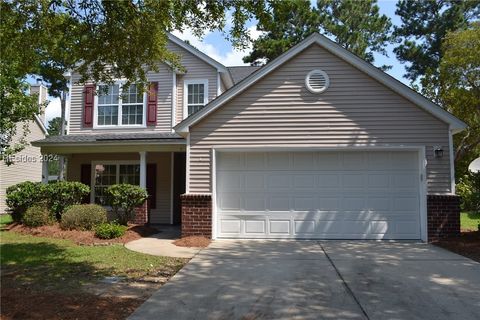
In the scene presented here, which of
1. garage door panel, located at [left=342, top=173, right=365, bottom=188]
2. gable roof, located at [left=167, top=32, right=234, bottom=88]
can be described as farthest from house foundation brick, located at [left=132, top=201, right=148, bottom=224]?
garage door panel, located at [left=342, top=173, right=365, bottom=188]

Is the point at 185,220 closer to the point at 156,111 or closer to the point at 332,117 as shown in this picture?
the point at 332,117

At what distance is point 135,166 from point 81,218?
441 centimetres

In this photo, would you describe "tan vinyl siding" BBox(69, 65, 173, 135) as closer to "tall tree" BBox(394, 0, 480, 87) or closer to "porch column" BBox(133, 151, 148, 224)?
"porch column" BBox(133, 151, 148, 224)

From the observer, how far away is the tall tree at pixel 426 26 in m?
29.4

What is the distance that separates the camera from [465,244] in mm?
10023

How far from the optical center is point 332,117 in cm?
1115

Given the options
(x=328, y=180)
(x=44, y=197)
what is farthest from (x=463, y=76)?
(x=44, y=197)

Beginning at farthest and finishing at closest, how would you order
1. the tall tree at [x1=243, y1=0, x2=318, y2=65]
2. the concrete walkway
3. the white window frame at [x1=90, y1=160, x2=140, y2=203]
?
the tall tree at [x1=243, y1=0, x2=318, y2=65]
the white window frame at [x1=90, y1=160, x2=140, y2=203]
the concrete walkway

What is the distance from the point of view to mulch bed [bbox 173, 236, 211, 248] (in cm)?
1046

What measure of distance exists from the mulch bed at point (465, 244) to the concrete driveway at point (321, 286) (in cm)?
33

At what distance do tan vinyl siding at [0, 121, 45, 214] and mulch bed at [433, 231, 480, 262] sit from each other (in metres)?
19.1

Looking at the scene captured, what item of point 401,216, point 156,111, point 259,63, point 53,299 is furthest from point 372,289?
point 259,63

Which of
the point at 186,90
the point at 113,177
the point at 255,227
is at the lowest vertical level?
the point at 255,227

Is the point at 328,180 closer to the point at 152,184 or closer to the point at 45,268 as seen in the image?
the point at 45,268
